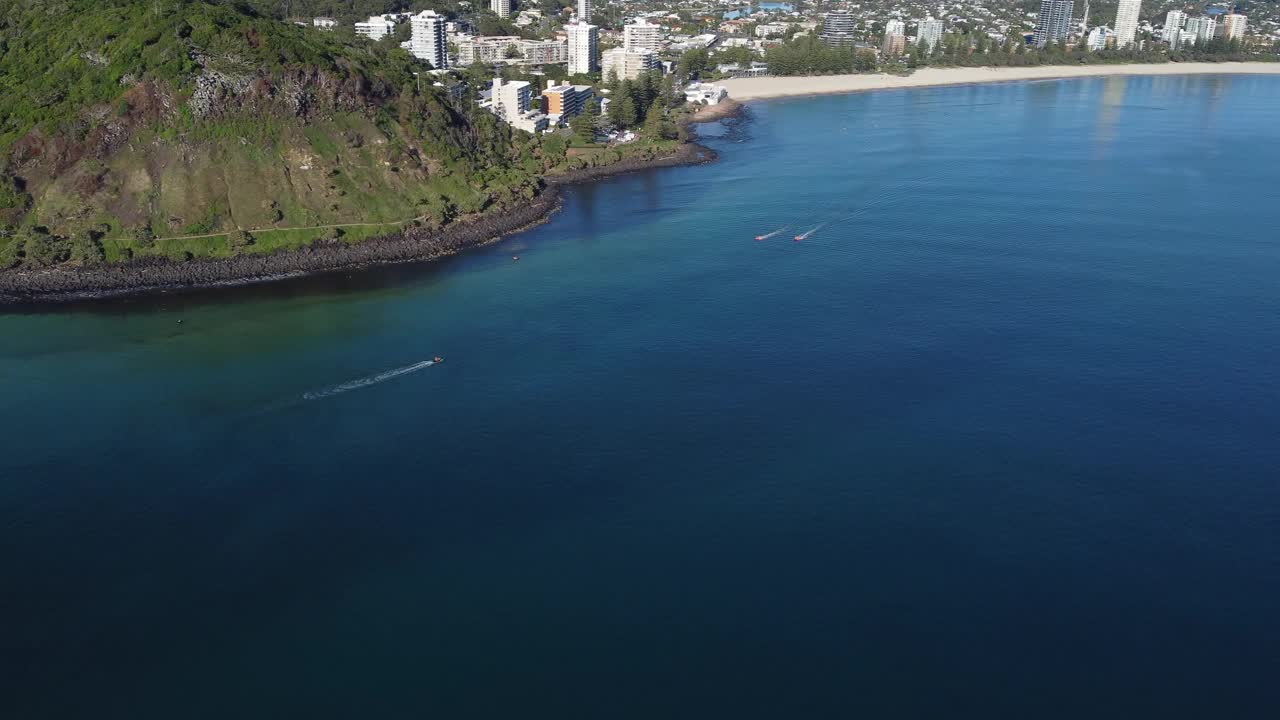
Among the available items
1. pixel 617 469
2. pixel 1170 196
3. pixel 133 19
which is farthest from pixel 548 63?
pixel 617 469

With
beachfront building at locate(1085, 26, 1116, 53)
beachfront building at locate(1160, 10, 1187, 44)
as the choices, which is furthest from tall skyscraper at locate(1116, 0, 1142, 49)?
Result: beachfront building at locate(1160, 10, 1187, 44)

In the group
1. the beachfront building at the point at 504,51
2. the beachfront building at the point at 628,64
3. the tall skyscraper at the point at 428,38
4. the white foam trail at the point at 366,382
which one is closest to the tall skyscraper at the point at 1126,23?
the beachfront building at the point at 628,64

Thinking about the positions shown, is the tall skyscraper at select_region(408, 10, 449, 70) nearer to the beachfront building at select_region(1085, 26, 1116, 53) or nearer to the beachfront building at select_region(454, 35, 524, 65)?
the beachfront building at select_region(454, 35, 524, 65)

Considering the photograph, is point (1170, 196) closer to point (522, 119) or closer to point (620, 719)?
point (522, 119)

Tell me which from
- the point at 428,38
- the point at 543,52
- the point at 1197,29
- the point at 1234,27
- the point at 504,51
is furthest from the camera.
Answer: the point at 1197,29

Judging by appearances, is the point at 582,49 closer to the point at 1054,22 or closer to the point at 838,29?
the point at 838,29

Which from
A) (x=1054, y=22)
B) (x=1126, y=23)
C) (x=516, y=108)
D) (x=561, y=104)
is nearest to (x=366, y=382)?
(x=516, y=108)
